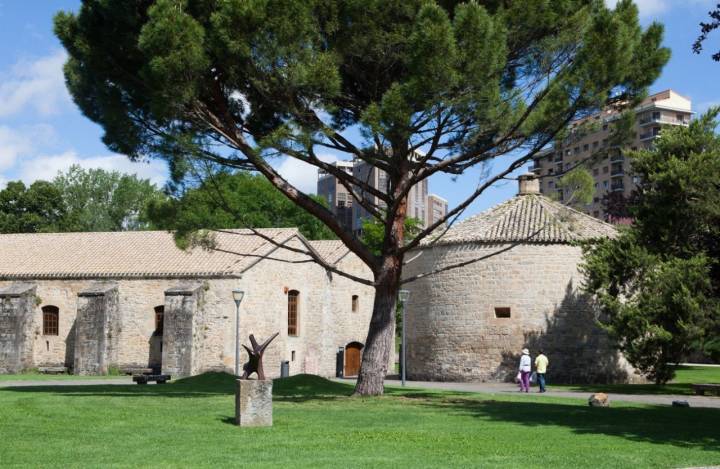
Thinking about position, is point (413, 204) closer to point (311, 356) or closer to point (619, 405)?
point (311, 356)

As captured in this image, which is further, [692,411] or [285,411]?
[692,411]

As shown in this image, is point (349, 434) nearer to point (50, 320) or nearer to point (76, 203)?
point (50, 320)

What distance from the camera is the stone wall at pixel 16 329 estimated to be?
35688mm

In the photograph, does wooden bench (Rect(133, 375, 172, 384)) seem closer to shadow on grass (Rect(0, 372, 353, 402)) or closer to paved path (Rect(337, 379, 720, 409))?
shadow on grass (Rect(0, 372, 353, 402))

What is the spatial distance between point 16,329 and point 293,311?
11.4 meters

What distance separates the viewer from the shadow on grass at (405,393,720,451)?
1341 centimetres

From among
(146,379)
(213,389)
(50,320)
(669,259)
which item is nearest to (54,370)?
(50,320)

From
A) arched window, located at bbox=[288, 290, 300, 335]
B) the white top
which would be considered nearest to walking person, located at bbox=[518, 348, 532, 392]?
the white top

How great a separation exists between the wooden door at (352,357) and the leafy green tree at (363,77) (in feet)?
71.4

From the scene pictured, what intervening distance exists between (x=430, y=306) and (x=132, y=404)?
17239 mm

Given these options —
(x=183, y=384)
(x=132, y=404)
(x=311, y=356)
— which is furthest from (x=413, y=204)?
(x=132, y=404)

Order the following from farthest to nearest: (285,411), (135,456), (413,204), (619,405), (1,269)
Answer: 1. (413,204)
2. (1,269)
3. (619,405)
4. (285,411)
5. (135,456)

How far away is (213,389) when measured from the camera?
71.7ft

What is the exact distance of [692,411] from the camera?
59.5 feet
